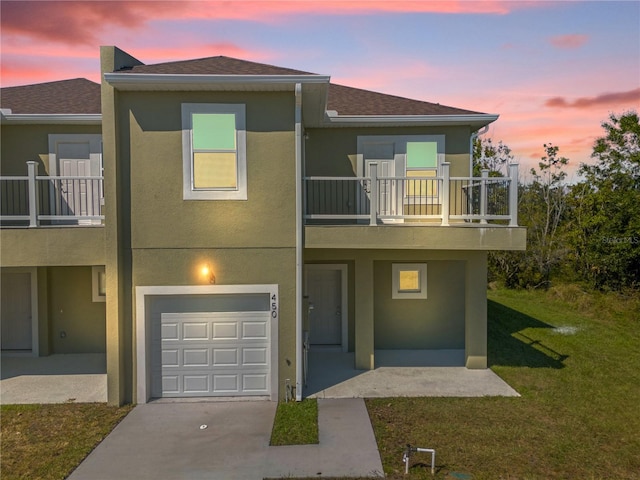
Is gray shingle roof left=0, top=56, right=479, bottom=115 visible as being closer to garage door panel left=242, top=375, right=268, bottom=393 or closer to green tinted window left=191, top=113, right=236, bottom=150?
green tinted window left=191, top=113, right=236, bottom=150

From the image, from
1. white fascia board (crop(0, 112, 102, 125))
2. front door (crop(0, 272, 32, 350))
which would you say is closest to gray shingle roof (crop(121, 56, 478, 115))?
white fascia board (crop(0, 112, 102, 125))

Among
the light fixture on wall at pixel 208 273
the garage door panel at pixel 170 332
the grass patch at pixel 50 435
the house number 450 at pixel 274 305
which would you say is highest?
the light fixture on wall at pixel 208 273

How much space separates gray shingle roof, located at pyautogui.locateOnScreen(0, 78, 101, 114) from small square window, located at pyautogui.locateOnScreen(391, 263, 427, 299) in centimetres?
883

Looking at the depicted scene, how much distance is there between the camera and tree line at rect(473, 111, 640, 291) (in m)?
18.3

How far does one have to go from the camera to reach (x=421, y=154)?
1055cm

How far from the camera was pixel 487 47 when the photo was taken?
42.2ft

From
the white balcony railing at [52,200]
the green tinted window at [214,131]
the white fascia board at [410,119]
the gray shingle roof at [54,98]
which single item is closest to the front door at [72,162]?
the white balcony railing at [52,200]

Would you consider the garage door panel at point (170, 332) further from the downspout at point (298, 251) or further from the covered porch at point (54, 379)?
the downspout at point (298, 251)

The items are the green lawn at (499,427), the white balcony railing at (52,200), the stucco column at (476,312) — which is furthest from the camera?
the white balcony railing at (52,200)

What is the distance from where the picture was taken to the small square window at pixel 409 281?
36.6 ft

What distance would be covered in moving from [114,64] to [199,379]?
6.27 meters

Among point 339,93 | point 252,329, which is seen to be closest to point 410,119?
point 339,93

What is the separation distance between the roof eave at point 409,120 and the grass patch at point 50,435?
7904 millimetres

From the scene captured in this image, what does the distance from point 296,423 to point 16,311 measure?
875 cm
